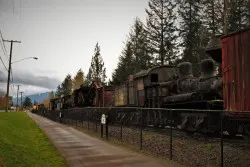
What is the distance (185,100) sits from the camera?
54.7 feet

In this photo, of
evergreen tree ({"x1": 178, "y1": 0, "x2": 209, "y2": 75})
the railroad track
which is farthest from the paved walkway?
evergreen tree ({"x1": 178, "y1": 0, "x2": 209, "y2": 75})

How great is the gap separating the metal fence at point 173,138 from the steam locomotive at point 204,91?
0.09 meters

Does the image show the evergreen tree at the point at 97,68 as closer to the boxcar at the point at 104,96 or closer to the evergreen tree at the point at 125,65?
the evergreen tree at the point at 125,65

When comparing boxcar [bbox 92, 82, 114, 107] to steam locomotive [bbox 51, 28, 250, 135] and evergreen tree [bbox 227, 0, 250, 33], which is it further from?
evergreen tree [bbox 227, 0, 250, 33]

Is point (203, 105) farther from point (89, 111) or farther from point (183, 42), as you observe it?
point (183, 42)

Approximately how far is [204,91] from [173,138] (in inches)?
141

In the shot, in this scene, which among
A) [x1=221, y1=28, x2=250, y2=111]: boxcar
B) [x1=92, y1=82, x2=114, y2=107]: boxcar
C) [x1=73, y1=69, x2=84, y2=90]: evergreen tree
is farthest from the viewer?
[x1=73, y1=69, x2=84, y2=90]: evergreen tree

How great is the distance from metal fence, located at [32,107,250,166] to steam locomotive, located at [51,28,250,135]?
0.30 ft

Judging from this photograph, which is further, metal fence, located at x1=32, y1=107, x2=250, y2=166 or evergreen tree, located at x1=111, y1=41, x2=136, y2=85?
evergreen tree, located at x1=111, y1=41, x2=136, y2=85

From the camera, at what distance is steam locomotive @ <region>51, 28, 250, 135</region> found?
36.0 feet

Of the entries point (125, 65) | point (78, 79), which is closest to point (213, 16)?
point (125, 65)

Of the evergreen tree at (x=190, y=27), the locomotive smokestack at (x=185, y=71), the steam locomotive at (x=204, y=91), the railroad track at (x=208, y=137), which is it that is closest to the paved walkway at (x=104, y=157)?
the railroad track at (x=208, y=137)

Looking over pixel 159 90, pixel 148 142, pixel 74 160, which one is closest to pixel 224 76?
pixel 148 142

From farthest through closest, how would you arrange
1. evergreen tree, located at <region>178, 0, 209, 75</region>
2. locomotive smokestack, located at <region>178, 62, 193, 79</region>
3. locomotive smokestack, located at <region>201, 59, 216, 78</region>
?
evergreen tree, located at <region>178, 0, 209, 75</region> → locomotive smokestack, located at <region>178, 62, 193, 79</region> → locomotive smokestack, located at <region>201, 59, 216, 78</region>
